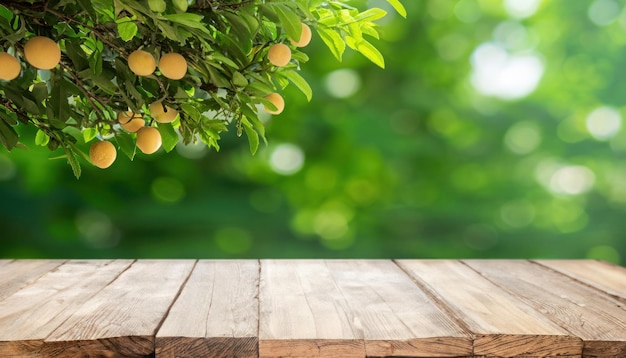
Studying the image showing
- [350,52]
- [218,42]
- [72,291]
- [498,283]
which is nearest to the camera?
[218,42]

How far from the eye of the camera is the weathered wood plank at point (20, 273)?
1.35 metres

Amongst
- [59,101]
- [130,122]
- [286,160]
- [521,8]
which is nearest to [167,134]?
[130,122]

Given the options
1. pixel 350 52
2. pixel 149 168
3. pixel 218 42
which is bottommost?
pixel 149 168

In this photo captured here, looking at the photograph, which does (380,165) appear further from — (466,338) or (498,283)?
(466,338)

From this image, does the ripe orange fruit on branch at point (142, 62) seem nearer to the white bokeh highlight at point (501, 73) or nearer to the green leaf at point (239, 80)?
the green leaf at point (239, 80)

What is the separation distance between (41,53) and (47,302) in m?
0.59

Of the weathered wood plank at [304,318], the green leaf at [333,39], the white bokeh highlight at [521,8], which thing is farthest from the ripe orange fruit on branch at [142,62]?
the white bokeh highlight at [521,8]

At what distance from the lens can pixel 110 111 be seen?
1.02 m

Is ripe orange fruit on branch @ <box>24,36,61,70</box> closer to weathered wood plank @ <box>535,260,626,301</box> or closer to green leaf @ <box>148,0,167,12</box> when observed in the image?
green leaf @ <box>148,0,167,12</box>

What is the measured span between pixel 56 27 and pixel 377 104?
5.67ft

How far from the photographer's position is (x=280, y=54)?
32.2 inches

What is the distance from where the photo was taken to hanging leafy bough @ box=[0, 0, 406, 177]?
2.50 ft

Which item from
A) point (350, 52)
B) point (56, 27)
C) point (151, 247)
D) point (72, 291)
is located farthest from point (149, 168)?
point (56, 27)

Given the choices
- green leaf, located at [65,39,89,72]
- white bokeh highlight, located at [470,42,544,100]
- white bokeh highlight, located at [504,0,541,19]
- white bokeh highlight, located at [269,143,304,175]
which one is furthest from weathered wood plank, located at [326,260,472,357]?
white bokeh highlight, located at [504,0,541,19]
